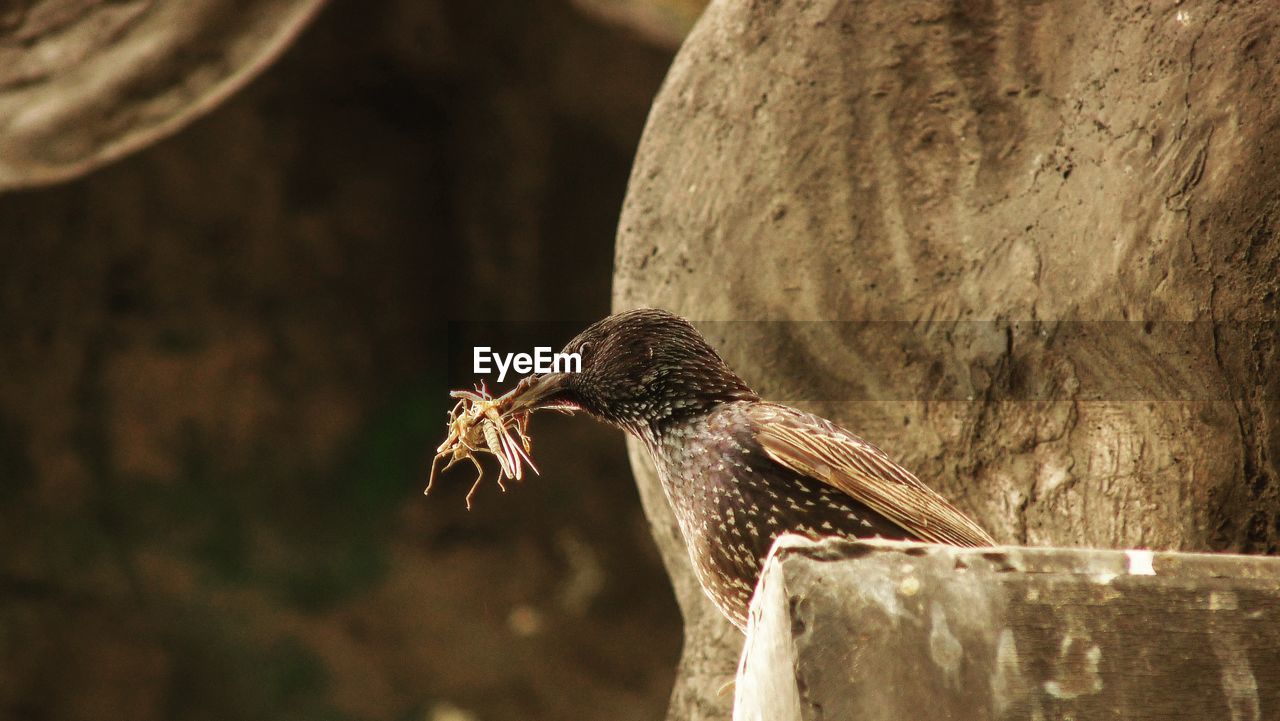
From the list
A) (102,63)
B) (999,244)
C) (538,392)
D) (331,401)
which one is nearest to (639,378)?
(538,392)

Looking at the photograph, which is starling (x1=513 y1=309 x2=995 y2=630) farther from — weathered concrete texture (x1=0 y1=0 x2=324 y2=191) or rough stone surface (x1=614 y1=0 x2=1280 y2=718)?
weathered concrete texture (x1=0 y1=0 x2=324 y2=191)

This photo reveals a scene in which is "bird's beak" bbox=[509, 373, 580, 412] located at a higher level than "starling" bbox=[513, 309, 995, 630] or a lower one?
higher

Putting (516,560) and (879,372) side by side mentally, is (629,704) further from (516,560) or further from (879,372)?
(879,372)

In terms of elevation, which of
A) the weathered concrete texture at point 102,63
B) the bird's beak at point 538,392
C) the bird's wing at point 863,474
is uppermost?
the weathered concrete texture at point 102,63

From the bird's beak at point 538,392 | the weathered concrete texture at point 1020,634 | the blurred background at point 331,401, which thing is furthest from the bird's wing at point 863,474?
the blurred background at point 331,401

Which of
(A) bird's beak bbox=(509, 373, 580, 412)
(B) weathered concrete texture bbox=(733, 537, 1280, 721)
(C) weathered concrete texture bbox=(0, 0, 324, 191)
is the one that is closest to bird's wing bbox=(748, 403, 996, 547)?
(A) bird's beak bbox=(509, 373, 580, 412)

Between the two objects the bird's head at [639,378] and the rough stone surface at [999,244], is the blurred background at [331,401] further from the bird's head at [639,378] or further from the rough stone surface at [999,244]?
the bird's head at [639,378]

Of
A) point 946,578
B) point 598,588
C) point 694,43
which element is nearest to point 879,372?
point 694,43
